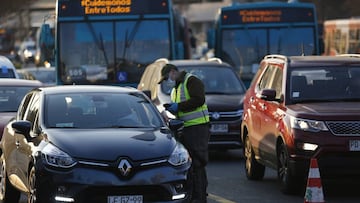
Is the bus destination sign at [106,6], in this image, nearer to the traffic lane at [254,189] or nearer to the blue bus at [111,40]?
the blue bus at [111,40]

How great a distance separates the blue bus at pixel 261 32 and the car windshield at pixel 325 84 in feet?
35.7

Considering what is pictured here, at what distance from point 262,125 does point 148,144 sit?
14.7ft

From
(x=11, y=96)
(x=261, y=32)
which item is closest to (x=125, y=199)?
(x=11, y=96)

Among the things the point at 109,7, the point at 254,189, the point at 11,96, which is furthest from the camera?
the point at 109,7

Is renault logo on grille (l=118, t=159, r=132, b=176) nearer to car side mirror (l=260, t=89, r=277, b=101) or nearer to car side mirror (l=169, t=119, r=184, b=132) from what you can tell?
car side mirror (l=169, t=119, r=184, b=132)

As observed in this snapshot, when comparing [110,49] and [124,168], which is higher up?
[124,168]

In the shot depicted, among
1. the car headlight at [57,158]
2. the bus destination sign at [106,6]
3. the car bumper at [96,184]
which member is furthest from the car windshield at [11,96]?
the bus destination sign at [106,6]

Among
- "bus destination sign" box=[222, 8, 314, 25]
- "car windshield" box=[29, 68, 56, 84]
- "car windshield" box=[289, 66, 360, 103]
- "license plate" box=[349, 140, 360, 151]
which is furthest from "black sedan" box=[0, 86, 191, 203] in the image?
"car windshield" box=[29, 68, 56, 84]

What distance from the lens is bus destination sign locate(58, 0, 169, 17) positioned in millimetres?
22766

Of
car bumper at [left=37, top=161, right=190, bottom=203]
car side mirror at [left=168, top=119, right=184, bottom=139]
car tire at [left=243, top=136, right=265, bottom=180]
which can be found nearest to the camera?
car bumper at [left=37, top=161, right=190, bottom=203]

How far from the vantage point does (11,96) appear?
15812 mm

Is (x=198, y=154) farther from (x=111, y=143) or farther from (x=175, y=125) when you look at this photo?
(x=111, y=143)

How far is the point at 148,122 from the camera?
1159 centimetres

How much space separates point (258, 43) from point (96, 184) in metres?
16.3
